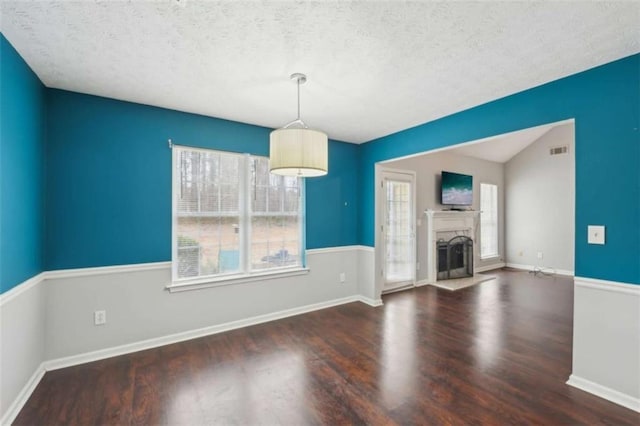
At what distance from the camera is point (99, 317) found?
2.66 metres

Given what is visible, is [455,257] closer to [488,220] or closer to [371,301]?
[488,220]

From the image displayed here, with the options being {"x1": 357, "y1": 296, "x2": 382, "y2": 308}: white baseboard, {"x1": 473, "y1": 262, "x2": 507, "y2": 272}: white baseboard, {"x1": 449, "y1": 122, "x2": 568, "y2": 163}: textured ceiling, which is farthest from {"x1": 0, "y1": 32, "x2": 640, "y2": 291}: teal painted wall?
{"x1": 473, "y1": 262, "x2": 507, "y2": 272}: white baseboard

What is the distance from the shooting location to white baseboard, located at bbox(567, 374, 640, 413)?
1961 millimetres

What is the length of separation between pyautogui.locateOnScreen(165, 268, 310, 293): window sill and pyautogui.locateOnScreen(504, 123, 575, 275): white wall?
6.03 meters

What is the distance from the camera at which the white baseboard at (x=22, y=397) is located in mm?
1822

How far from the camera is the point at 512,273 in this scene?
635 cm

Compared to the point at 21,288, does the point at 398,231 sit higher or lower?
higher

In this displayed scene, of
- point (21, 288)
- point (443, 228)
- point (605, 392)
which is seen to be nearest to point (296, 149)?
point (21, 288)

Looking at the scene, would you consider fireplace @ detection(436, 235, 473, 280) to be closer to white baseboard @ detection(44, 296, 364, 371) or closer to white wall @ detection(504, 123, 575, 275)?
white wall @ detection(504, 123, 575, 275)

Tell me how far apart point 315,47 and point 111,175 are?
238 cm

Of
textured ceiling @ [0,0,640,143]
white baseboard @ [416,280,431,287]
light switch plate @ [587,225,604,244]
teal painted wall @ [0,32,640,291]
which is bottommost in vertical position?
white baseboard @ [416,280,431,287]

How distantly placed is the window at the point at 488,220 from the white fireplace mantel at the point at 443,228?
0.55 metres

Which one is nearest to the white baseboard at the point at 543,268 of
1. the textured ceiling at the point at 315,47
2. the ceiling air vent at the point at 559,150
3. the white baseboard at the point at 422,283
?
the ceiling air vent at the point at 559,150

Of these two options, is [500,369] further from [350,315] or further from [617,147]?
[617,147]
